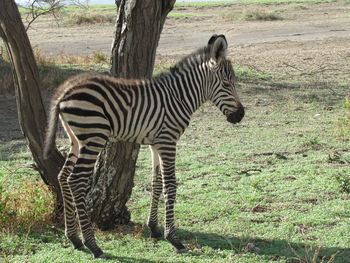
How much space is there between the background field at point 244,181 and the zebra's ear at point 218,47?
0.79m

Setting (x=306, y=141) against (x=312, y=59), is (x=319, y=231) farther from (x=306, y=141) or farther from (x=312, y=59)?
(x=312, y=59)

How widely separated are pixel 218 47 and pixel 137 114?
1124 mm

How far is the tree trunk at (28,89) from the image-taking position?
6607 millimetres

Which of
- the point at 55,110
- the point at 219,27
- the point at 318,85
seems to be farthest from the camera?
the point at 219,27

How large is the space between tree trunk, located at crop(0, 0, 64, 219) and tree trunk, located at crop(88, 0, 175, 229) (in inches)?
20.7

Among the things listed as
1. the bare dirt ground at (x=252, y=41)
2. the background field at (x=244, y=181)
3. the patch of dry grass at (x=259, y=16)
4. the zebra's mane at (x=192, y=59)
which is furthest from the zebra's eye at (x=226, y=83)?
the patch of dry grass at (x=259, y=16)

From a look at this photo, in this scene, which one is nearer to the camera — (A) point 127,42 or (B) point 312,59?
(A) point 127,42

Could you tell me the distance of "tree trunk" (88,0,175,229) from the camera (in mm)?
6520

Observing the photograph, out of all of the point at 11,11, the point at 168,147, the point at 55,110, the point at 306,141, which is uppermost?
the point at 11,11

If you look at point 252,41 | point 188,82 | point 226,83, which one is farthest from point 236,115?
point 252,41

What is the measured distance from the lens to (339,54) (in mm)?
19016

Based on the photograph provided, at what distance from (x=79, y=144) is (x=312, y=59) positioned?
13596 millimetres

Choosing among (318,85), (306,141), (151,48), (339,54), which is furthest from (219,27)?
(151,48)

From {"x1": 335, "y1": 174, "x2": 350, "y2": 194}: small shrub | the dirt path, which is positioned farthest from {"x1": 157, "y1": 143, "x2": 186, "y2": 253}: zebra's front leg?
the dirt path
